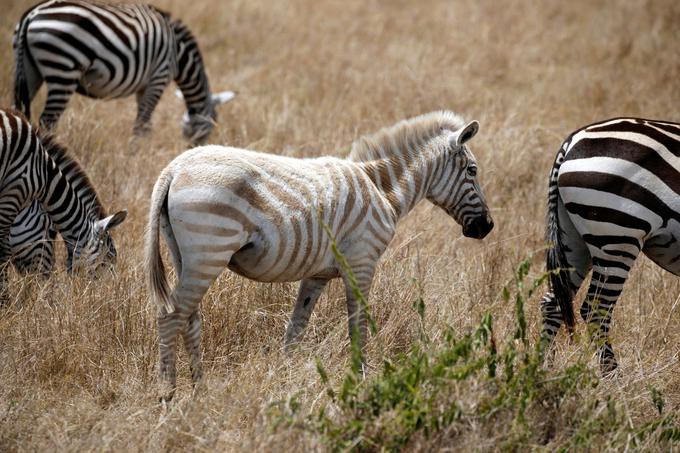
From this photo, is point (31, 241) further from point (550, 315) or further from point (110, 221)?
point (550, 315)

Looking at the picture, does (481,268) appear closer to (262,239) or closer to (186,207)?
(262,239)

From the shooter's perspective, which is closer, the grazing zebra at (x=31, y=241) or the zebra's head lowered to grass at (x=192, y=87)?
the grazing zebra at (x=31, y=241)

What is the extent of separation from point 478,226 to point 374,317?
101cm

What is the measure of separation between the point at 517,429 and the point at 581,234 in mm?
1764

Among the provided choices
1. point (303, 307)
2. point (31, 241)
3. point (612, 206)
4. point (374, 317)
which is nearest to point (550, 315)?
point (612, 206)

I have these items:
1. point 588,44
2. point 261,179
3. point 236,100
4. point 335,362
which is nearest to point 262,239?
point 261,179

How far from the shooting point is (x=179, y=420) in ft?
13.3

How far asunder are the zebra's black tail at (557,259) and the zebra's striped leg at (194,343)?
2.38 m

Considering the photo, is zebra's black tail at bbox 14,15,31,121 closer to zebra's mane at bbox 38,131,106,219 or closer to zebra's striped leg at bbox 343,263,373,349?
zebra's mane at bbox 38,131,106,219

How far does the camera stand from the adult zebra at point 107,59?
8422mm

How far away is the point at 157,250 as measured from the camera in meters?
4.31

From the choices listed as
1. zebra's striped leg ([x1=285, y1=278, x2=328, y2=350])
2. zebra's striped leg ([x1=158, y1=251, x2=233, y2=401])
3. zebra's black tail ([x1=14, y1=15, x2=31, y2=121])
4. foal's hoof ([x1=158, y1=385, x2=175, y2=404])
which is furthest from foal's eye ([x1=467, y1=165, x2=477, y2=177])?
zebra's black tail ([x1=14, y1=15, x2=31, y2=121])

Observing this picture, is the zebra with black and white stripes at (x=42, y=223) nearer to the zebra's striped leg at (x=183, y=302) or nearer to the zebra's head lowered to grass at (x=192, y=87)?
the zebra's striped leg at (x=183, y=302)

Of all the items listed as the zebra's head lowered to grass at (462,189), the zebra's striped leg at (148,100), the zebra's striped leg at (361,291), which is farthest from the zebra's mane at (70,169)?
the zebra's striped leg at (148,100)
